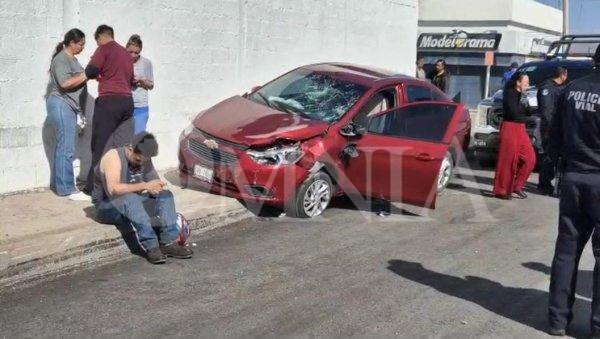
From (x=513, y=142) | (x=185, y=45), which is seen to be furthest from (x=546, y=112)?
(x=185, y=45)

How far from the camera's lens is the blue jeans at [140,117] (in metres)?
9.35

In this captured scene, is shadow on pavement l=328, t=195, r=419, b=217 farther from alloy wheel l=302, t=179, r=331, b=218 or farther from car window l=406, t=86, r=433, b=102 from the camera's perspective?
car window l=406, t=86, r=433, b=102

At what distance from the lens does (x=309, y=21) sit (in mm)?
13242

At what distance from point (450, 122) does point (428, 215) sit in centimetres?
114

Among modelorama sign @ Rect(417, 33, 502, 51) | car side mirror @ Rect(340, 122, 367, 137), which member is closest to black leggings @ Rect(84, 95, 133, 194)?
car side mirror @ Rect(340, 122, 367, 137)

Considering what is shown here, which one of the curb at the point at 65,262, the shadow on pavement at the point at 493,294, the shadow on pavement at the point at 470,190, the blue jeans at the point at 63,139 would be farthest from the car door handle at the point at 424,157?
the blue jeans at the point at 63,139

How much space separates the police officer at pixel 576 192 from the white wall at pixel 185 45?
586 centimetres

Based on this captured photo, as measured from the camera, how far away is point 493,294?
6066 mm

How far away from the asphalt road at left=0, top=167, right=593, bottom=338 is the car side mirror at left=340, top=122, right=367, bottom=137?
988mm

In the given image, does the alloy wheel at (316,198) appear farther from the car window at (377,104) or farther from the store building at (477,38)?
the store building at (477,38)

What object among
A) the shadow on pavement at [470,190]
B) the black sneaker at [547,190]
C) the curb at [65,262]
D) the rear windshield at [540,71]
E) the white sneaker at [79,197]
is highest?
the rear windshield at [540,71]

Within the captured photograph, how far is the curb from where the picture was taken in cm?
597

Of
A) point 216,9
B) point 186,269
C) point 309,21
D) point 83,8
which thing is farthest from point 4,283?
point 309,21

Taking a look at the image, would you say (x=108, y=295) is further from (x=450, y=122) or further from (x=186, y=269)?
(x=450, y=122)
